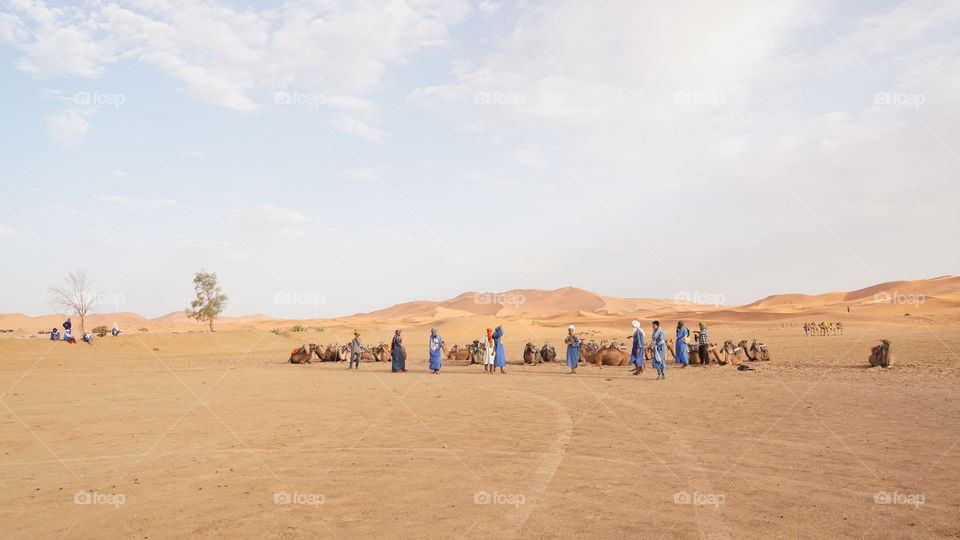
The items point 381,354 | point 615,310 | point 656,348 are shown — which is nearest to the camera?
point 656,348

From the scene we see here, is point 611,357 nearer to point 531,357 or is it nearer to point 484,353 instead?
point 531,357

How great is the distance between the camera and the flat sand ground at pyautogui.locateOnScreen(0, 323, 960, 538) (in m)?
6.22

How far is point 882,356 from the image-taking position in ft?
70.2

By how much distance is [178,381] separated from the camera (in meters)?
20.7

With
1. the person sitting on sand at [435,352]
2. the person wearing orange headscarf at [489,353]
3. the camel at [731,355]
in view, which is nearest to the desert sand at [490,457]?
the person sitting on sand at [435,352]

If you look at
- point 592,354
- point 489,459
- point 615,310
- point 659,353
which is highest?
point 615,310

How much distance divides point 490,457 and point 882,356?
60.9ft

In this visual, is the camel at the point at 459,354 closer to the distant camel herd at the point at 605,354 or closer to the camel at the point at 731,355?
the distant camel herd at the point at 605,354

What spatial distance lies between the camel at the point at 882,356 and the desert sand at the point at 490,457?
4.10 feet

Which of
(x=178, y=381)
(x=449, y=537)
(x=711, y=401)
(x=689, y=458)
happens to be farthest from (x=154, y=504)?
(x=178, y=381)

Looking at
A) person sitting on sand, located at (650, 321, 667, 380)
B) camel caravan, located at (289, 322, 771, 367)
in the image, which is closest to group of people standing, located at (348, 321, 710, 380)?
camel caravan, located at (289, 322, 771, 367)

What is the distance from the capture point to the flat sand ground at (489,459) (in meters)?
6.22

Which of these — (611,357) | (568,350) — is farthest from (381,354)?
(611,357)

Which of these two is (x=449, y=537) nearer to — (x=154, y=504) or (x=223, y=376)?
(x=154, y=504)
